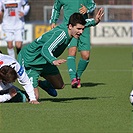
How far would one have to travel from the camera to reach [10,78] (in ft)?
29.3

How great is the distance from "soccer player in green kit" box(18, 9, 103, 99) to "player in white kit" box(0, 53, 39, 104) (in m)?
0.46

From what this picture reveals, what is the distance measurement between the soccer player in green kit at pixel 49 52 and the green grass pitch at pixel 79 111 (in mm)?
339

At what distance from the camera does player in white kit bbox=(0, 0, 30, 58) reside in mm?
17844

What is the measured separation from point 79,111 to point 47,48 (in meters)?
1.10

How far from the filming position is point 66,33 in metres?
9.81

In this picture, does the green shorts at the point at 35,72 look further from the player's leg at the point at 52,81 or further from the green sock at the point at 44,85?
the green sock at the point at 44,85

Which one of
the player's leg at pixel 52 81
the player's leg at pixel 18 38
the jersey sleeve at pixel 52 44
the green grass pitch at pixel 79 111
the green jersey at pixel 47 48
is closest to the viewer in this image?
the green grass pitch at pixel 79 111

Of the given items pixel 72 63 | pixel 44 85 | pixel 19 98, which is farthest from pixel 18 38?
pixel 19 98

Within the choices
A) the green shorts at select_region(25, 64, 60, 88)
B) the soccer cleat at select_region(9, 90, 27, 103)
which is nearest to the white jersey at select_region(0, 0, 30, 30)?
the green shorts at select_region(25, 64, 60, 88)

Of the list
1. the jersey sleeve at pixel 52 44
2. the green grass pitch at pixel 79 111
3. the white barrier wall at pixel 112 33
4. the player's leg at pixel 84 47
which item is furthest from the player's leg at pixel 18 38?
the white barrier wall at pixel 112 33

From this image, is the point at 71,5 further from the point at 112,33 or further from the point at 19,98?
the point at 112,33

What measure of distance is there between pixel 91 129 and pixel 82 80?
6.56 m

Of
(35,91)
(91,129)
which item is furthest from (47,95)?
(91,129)

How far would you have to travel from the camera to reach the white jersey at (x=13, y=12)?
58.7ft
